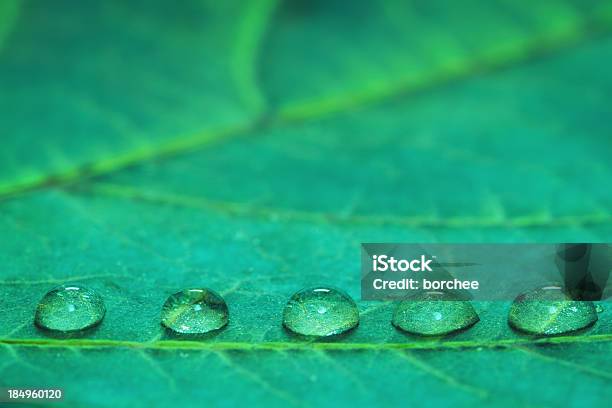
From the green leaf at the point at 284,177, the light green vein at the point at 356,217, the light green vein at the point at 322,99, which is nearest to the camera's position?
the green leaf at the point at 284,177

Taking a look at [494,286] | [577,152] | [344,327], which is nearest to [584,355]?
[494,286]

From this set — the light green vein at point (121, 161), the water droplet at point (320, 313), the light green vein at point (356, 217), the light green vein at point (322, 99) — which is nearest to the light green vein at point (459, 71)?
the light green vein at point (322, 99)

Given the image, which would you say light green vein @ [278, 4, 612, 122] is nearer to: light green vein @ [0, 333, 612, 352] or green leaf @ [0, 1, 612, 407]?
green leaf @ [0, 1, 612, 407]

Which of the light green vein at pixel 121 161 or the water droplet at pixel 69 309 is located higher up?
the light green vein at pixel 121 161

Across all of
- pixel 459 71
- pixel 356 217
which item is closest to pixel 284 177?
pixel 356 217

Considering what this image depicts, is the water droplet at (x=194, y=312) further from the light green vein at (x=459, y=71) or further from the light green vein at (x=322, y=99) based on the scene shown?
the light green vein at (x=459, y=71)

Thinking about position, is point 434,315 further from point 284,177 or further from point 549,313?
point 284,177

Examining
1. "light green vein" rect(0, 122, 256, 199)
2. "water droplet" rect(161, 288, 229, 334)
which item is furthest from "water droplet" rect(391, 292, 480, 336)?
"light green vein" rect(0, 122, 256, 199)
